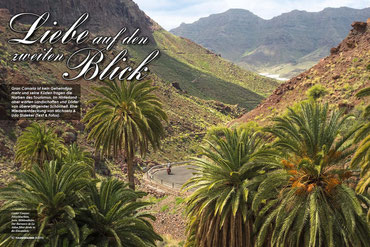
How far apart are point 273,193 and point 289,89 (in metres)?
31.1

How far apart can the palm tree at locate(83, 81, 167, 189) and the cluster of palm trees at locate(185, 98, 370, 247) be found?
8060 mm

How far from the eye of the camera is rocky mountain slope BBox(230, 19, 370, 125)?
34.2m

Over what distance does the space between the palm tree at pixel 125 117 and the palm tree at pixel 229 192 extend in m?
7.84

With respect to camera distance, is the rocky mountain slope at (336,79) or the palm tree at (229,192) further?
the rocky mountain slope at (336,79)

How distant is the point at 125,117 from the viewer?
2342 centimetres

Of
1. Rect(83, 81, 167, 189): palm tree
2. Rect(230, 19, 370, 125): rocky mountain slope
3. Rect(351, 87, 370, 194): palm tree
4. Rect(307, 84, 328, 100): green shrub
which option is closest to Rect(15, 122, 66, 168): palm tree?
Rect(83, 81, 167, 189): palm tree

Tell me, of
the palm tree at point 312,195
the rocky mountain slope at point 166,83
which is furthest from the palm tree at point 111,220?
the rocky mountain slope at point 166,83

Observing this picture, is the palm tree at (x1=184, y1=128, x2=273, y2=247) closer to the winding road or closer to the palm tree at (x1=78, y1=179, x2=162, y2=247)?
the palm tree at (x1=78, y1=179, x2=162, y2=247)

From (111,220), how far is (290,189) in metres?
8.04

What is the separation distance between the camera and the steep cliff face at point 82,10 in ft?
387

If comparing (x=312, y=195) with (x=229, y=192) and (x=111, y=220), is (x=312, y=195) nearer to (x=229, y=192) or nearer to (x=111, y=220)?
(x=229, y=192)

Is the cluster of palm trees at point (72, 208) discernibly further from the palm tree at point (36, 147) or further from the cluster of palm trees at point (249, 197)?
the palm tree at point (36, 147)

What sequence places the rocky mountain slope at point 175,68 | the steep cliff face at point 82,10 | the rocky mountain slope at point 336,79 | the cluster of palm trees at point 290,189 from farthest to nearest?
the rocky mountain slope at point 175,68 → the steep cliff face at point 82,10 → the rocky mountain slope at point 336,79 → the cluster of palm trees at point 290,189

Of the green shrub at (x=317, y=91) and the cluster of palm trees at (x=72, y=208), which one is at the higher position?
the green shrub at (x=317, y=91)
